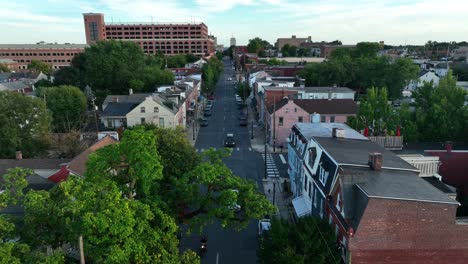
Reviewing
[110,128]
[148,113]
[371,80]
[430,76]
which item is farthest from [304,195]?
[430,76]

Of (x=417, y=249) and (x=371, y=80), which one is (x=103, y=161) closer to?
(x=417, y=249)

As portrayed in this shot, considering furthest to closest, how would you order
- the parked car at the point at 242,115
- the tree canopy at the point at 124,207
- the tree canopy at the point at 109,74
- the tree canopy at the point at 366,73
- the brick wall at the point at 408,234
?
the tree canopy at the point at 109,74 < the tree canopy at the point at 366,73 < the parked car at the point at 242,115 < the brick wall at the point at 408,234 < the tree canopy at the point at 124,207

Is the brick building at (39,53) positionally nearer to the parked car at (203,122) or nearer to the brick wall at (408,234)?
the parked car at (203,122)

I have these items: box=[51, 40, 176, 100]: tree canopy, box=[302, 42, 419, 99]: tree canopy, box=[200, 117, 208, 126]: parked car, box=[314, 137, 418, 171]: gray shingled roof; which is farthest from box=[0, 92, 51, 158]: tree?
box=[302, 42, 419, 99]: tree canopy

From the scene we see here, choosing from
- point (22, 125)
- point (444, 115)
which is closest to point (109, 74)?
point (22, 125)

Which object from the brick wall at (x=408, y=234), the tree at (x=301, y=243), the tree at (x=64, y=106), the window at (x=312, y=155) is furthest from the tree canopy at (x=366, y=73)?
the tree at (x=301, y=243)

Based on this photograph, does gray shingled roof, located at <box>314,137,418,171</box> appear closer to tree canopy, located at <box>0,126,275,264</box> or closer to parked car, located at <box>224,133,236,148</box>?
tree canopy, located at <box>0,126,275,264</box>

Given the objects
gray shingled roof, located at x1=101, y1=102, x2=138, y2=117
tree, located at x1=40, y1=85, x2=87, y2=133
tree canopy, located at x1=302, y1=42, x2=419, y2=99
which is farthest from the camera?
tree canopy, located at x1=302, y1=42, x2=419, y2=99
